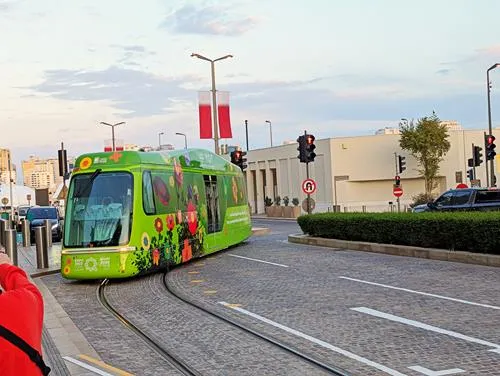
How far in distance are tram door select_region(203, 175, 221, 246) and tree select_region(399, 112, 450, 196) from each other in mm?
40731

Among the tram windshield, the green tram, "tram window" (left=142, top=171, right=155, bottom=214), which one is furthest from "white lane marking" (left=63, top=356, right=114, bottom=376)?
"tram window" (left=142, top=171, right=155, bottom=214)

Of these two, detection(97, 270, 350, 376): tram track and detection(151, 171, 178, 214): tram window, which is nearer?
detection(97, 270, 350, 376): tram track

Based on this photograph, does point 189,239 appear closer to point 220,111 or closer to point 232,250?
point 232,250

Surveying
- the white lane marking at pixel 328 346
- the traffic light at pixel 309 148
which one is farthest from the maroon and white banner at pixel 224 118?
the white lane marking at pixel 328 346

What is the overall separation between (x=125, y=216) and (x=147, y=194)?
98 cm

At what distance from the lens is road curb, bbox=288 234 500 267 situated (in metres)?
16.5

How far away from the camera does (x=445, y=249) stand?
60.4 feet

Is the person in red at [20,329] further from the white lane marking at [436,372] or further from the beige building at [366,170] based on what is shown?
the beige building at [366,170]

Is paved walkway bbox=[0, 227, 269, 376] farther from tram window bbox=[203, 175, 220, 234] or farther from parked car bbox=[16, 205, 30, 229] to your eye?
parked car bbox=[16, 205, 30, 229]

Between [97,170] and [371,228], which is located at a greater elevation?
[97,170]

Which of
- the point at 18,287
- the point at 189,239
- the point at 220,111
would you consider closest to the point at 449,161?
the point at 220,111

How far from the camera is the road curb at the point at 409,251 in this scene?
1645 centimetres

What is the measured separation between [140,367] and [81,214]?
8401 millimetres

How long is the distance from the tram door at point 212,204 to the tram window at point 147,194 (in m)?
4.61
